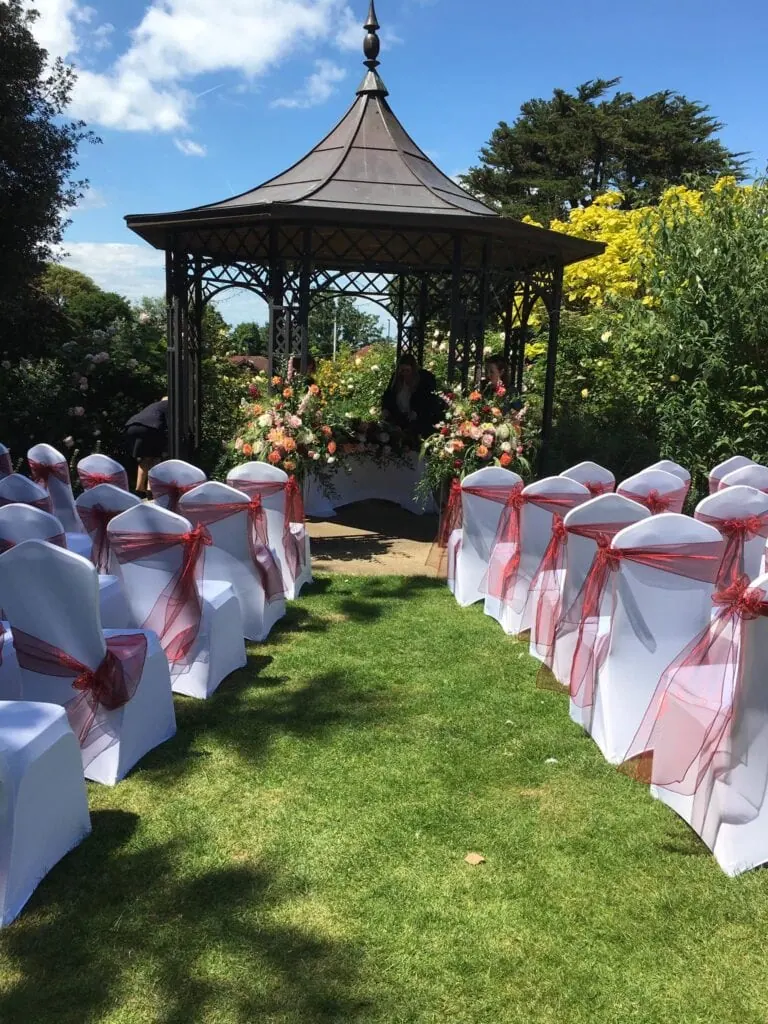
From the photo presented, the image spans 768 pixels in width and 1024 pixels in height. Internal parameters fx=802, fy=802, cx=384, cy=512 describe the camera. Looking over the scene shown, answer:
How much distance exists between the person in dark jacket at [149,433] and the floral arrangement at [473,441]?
13.1ft

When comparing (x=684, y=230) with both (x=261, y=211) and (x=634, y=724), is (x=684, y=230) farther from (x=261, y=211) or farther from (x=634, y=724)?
(x=634, y=724)

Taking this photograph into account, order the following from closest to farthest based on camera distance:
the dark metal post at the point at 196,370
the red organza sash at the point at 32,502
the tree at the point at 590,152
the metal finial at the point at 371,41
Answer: the red organza sash at the point at 32,502, the metal finial at the point at 371,41, the dark metal post at the point at 196,370, the tree at the point at 590,152

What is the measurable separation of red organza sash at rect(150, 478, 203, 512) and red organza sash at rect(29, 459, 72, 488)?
161cm

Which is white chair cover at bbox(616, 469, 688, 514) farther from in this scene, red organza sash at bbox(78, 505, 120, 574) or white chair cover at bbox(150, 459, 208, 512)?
red organza sash at bbox(78, 505, 120, 574)

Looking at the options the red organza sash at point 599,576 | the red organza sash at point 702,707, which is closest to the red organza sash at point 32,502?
the red organza sash at point 599,576

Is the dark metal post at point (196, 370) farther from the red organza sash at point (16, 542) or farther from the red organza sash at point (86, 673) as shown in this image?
the red organza sash at point (86, 673)

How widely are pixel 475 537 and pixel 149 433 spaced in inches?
212

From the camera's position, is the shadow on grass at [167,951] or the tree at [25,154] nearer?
the shadow on grass at [167,951]

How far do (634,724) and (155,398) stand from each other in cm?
958

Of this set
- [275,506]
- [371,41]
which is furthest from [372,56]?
[275,506]

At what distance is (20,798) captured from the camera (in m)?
2.72

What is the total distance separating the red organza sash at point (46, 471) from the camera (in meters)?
6.55

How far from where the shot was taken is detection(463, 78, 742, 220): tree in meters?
32.9

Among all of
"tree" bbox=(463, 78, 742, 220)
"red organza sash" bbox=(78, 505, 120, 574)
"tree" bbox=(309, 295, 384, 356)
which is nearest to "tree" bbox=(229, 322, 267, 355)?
"tree" bbox=(309, 295, 384, 356)
